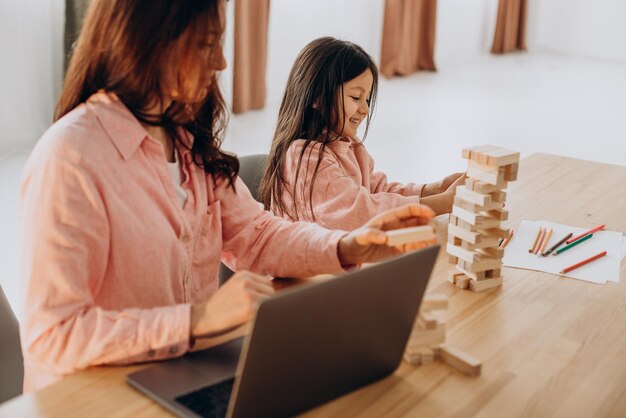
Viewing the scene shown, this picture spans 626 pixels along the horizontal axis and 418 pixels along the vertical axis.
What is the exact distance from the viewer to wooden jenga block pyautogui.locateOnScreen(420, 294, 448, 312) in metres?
1.18

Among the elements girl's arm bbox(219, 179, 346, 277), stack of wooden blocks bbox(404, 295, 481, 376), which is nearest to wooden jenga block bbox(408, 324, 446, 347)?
stack of wooden blocks bbox(404, 295, 481, 376)

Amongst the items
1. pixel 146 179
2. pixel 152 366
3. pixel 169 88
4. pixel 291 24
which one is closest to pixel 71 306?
pixel 152 366

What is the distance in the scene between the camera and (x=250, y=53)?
5.22 metres

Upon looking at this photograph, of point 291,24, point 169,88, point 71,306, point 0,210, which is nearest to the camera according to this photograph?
point 71,306

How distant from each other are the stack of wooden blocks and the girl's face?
0.81m

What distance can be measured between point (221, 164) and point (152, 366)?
0.42 meters

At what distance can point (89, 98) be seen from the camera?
1.21 m

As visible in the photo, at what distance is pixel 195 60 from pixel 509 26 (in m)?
7.55

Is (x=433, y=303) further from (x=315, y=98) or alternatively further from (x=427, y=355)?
(x=315, y=98)

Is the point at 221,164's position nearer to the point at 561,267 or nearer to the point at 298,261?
the point at 298,261

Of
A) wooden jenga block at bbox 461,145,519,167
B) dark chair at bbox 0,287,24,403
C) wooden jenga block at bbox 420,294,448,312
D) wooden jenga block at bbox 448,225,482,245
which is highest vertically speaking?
wooden jenga block at bbox 461,145,519,167

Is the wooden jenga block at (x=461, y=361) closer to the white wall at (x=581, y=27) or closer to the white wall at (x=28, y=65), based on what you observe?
the white wall at (x=28, y=65)

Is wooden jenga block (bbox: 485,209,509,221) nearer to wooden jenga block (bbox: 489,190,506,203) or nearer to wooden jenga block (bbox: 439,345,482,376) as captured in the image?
wooden jenga block (bbox: 489,190,506,203)

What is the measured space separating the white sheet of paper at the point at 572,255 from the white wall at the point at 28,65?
3.09 m
